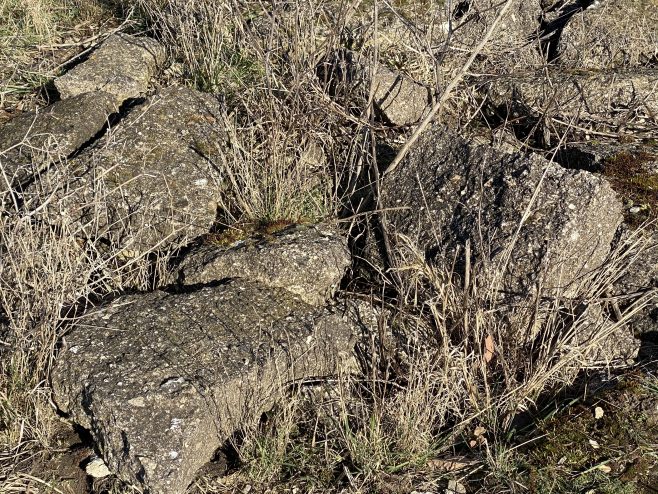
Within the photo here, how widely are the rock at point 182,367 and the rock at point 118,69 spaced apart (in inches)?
63.7

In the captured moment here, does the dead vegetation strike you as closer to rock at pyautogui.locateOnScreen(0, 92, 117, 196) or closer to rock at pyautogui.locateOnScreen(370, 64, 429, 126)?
rock at pyautogui.locateOnScreen(370, 64, 429, 126)

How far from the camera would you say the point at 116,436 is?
279cm

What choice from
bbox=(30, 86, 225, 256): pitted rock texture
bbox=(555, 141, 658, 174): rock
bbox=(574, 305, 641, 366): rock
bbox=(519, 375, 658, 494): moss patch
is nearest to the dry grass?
bbox=(30, 86, 225, 256): pitted rock texture

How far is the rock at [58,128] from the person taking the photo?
3920 mm

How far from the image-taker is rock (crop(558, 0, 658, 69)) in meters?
4.88

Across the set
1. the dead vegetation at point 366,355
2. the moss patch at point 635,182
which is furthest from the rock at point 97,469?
the moss patch at point 635,182

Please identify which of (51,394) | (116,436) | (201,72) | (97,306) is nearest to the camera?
(116,436)

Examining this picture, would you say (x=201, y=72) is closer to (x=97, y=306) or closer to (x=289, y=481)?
(x=97, y=306)

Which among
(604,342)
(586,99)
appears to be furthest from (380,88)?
(604,342)

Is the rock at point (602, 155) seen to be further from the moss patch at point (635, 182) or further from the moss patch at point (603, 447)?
the moss patch at point (603, 447)

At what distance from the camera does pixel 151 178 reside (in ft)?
12.4

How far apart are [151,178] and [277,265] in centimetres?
82

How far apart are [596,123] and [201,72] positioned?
2.22 meters

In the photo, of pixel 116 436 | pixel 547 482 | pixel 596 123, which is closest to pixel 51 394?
pixel 116 436
